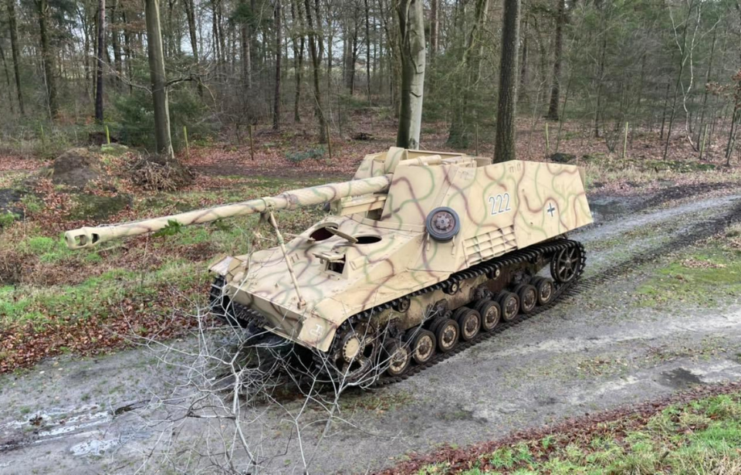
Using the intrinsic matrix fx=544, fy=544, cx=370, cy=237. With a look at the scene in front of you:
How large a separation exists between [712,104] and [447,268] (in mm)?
23489

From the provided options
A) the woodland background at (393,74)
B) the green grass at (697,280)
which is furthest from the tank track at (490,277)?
the woodland background at (393,74)

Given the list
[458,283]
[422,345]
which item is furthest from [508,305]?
[422,345]

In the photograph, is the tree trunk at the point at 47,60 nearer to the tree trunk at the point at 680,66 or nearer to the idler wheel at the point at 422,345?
the idler wheel at the point at 422,345

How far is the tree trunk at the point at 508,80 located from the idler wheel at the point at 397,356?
29.4 ft

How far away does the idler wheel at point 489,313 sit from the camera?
26.6ft

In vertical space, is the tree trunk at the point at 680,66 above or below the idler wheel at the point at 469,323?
above

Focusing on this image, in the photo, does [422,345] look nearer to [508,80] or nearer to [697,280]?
[697,280]

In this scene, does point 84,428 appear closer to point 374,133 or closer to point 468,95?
point 468,95

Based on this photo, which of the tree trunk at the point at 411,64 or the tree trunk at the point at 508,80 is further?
the tree trunk at the point at 411,64

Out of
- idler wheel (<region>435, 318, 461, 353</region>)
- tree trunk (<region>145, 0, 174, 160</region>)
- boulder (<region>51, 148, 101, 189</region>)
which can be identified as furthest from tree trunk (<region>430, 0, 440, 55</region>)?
idler wheel (<region>435, 318, 461, 353</region>)

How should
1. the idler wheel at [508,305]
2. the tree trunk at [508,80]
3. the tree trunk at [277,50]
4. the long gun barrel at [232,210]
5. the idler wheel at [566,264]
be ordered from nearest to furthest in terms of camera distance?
the long gun barrel at [232,210] → the idler wheel at [508,305] → the idler wheel at [566,264] → the tree trunk at [508,80] → the tree trunk at [277,50]

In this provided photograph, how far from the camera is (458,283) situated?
307 inches

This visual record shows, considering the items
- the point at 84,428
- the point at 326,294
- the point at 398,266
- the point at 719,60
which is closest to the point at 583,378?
the point at 398,266

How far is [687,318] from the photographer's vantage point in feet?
28.1
